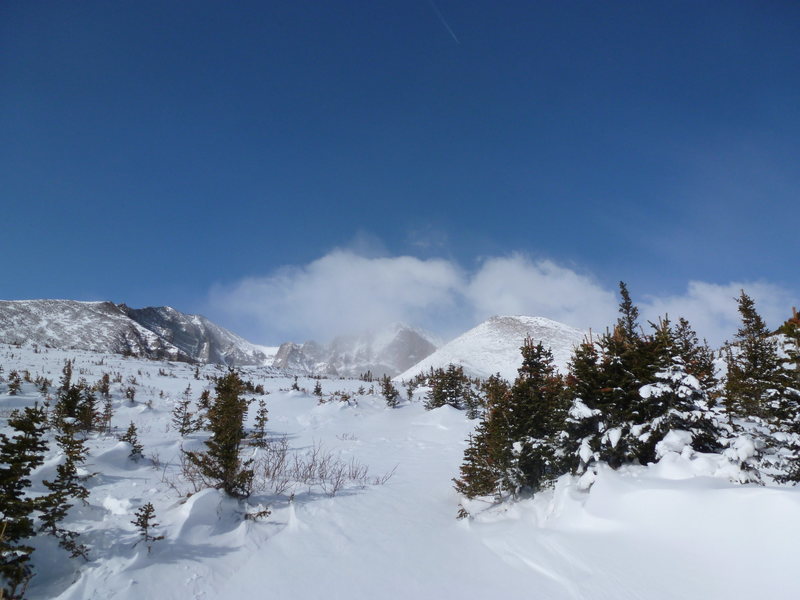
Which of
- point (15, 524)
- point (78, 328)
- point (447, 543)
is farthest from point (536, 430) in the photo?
point (78, 328)

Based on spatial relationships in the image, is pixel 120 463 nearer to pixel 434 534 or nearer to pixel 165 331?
pixel 434 534

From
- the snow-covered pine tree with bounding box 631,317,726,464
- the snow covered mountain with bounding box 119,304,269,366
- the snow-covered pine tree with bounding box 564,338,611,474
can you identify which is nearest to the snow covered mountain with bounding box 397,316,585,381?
the snow-covered pine tree with bounding box 564,338,611,474

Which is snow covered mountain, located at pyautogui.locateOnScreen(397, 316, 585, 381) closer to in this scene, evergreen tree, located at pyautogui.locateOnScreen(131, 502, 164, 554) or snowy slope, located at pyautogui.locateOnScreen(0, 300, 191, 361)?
snowy slope, located at pyautogui.locateOnScreen(0, 300, 191, 361)

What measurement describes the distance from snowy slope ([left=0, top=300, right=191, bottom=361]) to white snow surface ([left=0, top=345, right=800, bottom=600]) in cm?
4851

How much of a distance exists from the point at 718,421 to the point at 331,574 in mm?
5340

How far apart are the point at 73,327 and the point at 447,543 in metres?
68.7

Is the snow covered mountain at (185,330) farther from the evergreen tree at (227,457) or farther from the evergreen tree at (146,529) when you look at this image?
the evergreen tree at (146,529)

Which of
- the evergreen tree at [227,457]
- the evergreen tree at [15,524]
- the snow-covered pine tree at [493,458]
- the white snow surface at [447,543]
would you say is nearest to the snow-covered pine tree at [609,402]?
the white snow surface at [447,543]

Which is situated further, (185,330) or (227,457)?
(185,330)

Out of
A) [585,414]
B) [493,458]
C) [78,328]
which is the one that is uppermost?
[78,328]

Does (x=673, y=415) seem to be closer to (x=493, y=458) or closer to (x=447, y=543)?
(x=493, y=458)

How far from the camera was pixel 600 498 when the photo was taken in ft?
15.2

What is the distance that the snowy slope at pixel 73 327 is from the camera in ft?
160

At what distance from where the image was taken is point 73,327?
53656mm
